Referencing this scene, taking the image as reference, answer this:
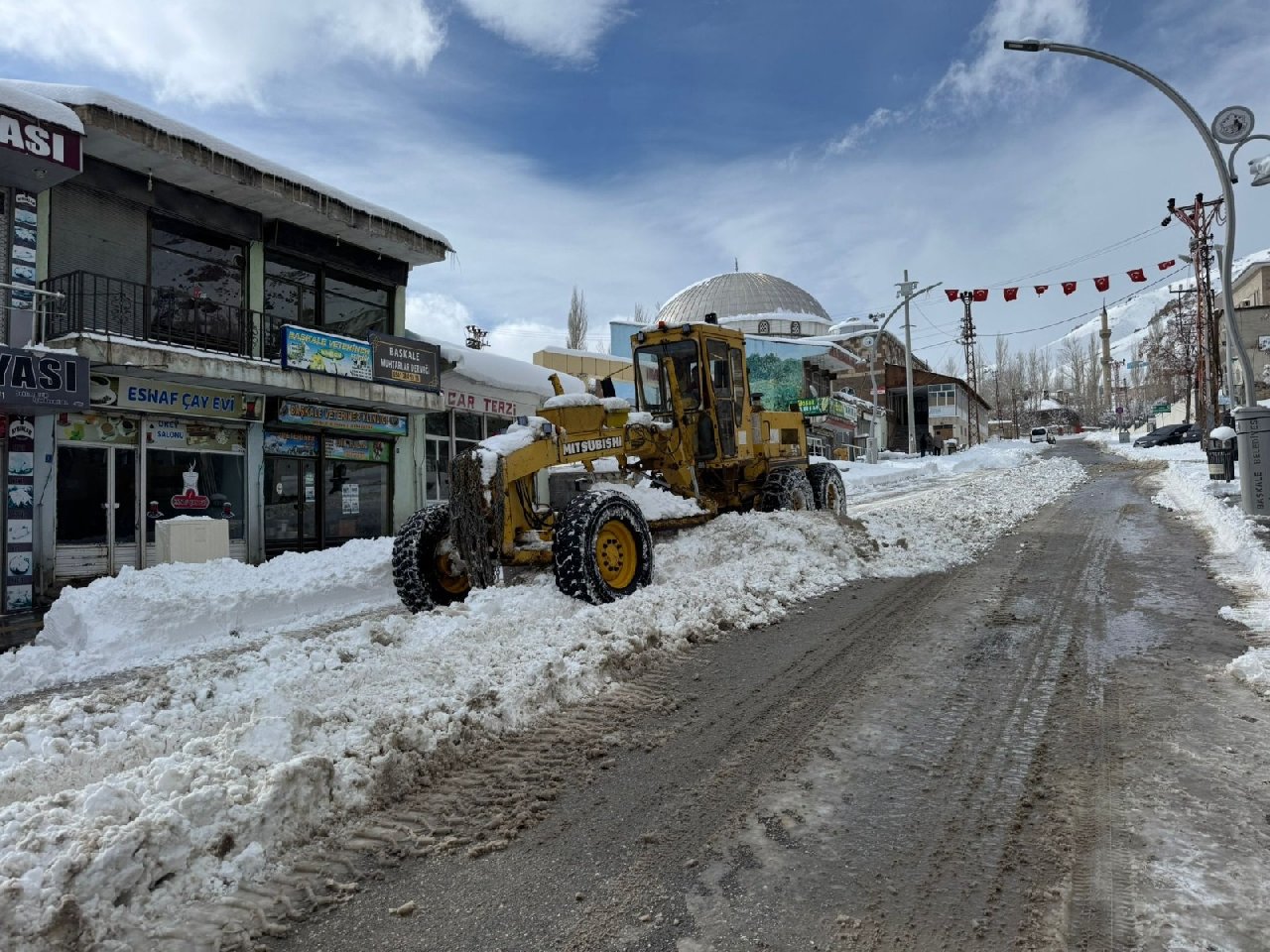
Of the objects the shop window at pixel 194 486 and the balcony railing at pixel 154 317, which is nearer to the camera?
the balcony railing at pixel 154 317

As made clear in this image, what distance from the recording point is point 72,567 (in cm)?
1186

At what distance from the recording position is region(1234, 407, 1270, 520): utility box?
11.4 metres

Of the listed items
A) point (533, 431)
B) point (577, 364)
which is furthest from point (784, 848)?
point (577, 364)

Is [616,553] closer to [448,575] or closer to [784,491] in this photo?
[448,575]

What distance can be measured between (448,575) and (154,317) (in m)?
9.60

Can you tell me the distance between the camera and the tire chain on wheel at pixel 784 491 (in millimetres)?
11078

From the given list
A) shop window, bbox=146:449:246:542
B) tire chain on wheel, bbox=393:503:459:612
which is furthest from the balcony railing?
tire chain on wheel, bbox=393:503:459:612

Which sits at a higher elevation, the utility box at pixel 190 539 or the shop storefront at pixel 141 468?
the shop storefront at pixel 141 468

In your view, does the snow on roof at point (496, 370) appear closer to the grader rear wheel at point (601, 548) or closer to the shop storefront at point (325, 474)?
the shop storefront at point (325, 474)

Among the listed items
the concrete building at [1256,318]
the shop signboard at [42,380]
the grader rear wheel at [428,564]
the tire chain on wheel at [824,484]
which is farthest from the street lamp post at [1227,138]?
the concrete building at [1256,318]

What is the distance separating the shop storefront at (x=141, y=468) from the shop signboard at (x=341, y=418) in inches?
29.6

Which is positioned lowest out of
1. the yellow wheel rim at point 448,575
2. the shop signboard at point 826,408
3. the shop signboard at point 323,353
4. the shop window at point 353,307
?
the yellow wheel rim at point 448,575

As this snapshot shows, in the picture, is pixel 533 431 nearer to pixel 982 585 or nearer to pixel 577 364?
pixel 982 585

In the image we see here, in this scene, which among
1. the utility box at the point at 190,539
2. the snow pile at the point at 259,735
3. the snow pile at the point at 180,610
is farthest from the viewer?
the utility box at the point at 190,539
